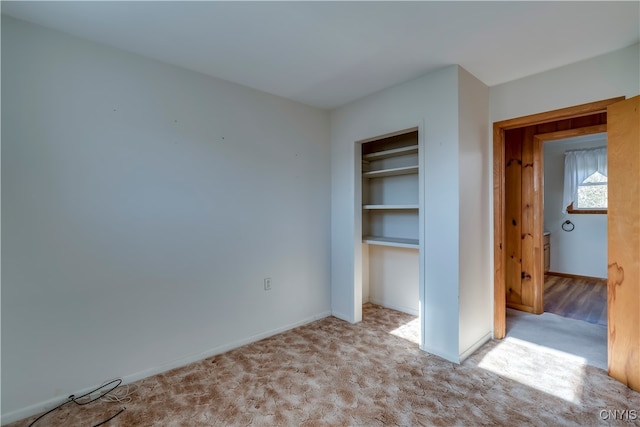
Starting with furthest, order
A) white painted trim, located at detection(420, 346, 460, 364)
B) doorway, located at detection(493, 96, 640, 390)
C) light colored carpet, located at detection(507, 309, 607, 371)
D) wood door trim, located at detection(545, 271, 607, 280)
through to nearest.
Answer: wood door trim, located at detection(545, 271, 607, 280) < light colored carpet, located at detection(507, 309, 607, 371) < white painted trim, located at detection(420, 346, 460, 364) < doorway, located at detection(493, 96, 640, 390)

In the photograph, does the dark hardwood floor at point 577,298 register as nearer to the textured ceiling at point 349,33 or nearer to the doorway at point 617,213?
the doorway at point 617,213

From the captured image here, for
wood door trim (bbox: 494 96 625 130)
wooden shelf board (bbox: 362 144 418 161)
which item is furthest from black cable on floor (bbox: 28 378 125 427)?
wood door trim (bbox: 494 96 625 130)

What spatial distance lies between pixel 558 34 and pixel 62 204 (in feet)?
11.4

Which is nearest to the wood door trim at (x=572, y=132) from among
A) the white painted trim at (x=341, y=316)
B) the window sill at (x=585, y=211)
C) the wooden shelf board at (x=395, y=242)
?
the wooden shelf board at (x=395, y=242)

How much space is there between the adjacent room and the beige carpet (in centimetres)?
2

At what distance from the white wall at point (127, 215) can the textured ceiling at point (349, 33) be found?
25 cm

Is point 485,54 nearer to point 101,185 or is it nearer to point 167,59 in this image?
point 167,59

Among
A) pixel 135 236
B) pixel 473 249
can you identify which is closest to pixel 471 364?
pixel 473 249

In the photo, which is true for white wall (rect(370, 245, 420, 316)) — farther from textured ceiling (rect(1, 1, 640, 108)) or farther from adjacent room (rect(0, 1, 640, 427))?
textured ceiling (rect(1, 1, 640, 108))

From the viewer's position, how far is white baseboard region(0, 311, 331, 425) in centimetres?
177

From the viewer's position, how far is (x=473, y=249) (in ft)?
8.52

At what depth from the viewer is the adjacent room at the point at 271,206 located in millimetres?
1784

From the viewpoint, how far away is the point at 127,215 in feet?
7.00

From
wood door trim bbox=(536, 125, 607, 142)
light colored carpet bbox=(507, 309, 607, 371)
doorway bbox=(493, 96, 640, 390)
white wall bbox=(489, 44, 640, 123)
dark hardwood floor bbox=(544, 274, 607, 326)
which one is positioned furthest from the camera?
dark hardwood floor bbox=(544, 274, 607, 326)
